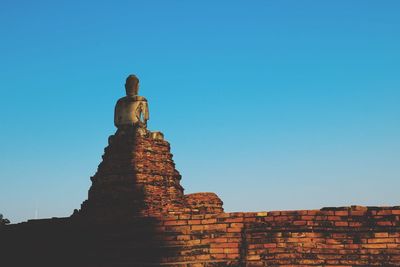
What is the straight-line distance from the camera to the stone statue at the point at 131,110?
A: 454 inches

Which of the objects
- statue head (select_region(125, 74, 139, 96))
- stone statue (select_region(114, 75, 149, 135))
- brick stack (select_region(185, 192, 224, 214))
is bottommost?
brick stack (select_region(185, 192, 224, 214))

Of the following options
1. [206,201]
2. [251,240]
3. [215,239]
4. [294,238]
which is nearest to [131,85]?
[206,201]

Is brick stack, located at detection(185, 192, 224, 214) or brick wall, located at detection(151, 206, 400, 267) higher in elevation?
brick stack, located at detection(185, 192, 224, 214)

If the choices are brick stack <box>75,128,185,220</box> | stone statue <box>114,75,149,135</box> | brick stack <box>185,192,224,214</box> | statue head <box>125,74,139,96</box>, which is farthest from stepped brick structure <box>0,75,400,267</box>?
brick stack <box>185,192,224,214</box>

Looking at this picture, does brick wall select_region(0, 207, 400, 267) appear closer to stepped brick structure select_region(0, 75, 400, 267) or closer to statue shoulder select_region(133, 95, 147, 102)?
stepped brick structure select_region(0, 75, 400, 267)

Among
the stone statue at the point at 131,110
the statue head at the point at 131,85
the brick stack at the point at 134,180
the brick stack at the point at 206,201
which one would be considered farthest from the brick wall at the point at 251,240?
the brick stack at the point at 206,201

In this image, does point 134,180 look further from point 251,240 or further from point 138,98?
point 251,240

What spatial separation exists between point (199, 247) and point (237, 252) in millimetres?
519

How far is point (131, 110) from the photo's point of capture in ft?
38.2

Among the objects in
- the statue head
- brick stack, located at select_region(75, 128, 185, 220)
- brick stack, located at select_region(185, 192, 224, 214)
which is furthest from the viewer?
brick stack, located at select_region(185, 192, 224, 214)

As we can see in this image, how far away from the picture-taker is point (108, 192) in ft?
34.6

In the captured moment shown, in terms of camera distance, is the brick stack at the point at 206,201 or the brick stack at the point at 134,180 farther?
the brick stack at the point at 206,201

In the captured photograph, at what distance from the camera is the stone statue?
11523 mm

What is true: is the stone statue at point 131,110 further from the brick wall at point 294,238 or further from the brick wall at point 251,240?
the brick wall at point 294,238
